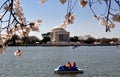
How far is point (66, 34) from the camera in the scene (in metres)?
157

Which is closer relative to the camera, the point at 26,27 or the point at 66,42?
the point at 26,27

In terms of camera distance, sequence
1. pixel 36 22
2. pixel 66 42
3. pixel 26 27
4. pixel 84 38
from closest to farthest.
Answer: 1. pixel 26 27
2. pixel 36 22
3. pixel 66 42
4. pixel 84 38

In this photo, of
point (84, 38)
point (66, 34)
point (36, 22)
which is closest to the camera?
point (36, 22)

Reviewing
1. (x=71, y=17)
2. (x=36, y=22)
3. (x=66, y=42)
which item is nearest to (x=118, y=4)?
(x=71, y=17)

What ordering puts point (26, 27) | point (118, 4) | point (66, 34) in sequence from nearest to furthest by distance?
point (118, 4)
point (26, 27)
point (66, 34)

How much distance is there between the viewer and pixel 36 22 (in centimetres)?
306

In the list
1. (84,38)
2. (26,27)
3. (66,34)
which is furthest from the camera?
(84,38)

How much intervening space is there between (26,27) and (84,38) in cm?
18877

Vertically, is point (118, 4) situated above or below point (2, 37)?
above

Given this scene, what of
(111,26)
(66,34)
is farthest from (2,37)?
(66,34)

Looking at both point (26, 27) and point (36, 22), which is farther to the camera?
point (36, 22)

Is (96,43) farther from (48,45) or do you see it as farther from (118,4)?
(118,4)

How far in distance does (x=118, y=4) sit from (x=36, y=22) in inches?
32.6

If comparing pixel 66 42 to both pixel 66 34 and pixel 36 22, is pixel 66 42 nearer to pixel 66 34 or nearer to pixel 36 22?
pixel 66 34
